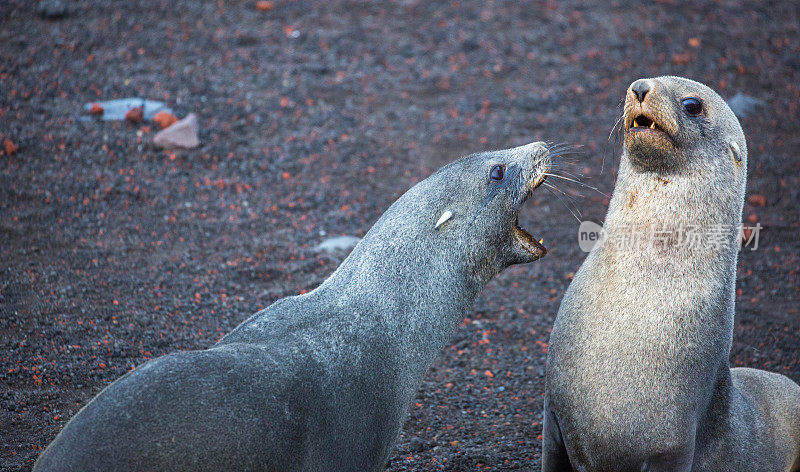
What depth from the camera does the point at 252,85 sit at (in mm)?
9031

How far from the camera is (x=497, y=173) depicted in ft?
13.9

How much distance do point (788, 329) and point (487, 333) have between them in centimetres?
230

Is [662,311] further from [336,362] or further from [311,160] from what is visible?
[311,160]

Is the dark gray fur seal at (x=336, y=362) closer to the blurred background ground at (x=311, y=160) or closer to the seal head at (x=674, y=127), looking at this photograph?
the seal head at (x=674, y=127)

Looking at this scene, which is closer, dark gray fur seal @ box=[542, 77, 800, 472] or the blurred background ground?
dark gray fur seal @ box=[542, 77, 800, 472]

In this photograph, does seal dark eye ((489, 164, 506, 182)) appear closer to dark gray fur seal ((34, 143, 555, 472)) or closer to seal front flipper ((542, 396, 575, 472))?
dark gray fur seal ((34, 143, 555, 472))

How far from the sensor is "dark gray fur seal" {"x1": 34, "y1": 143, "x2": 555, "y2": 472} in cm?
290

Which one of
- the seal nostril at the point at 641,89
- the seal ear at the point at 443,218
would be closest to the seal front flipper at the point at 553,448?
the seal ear at the point at 443,218

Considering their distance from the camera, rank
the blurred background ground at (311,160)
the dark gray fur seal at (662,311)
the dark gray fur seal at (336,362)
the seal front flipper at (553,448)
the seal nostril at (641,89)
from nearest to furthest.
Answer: the dark gray fur seal at (336,362) < the dark gray fur seal at (662,311) < the seal nostril at (641,89) < the seal front flipper at (553,448) < the blurred background ground at (311,160)

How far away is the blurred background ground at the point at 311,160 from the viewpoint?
5398 millimetres

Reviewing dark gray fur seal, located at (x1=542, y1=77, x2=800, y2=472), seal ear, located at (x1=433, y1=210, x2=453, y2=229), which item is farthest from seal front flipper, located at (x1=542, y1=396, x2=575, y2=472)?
seal ear, located at (x1=433, y1=210, x2=453, y2=229)

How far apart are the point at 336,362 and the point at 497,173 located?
1.36 metres

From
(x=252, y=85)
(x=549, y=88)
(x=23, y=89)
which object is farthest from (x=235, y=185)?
(x=549, y=88)

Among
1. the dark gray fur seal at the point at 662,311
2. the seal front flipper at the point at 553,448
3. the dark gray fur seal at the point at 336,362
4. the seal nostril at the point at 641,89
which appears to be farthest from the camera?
the seal front flipper at the point at 553,448
